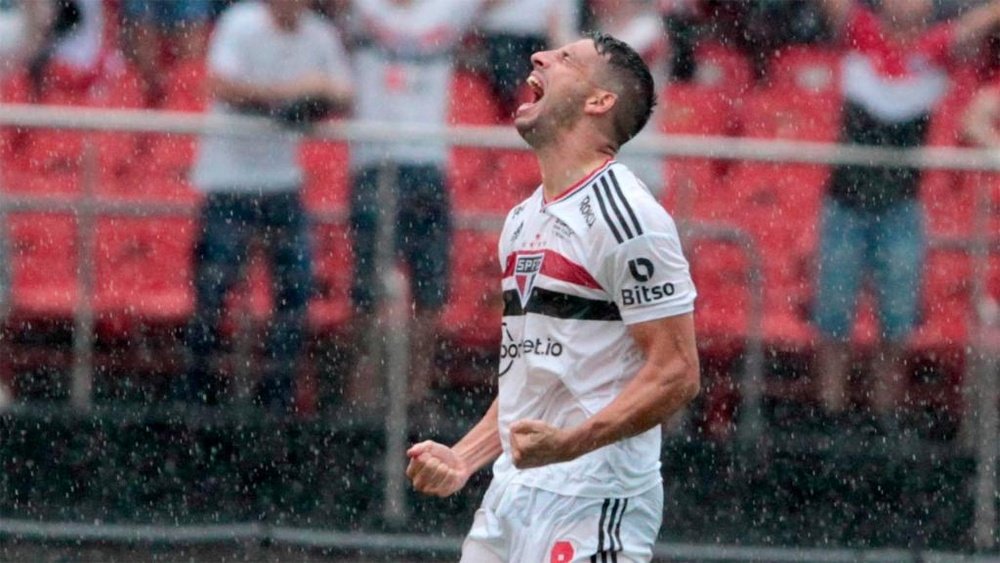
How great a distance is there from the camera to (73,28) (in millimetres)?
9336

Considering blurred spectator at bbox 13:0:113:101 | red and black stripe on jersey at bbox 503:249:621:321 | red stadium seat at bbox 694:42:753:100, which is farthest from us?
Result: red stadium seat at bbox 694:42:753:100

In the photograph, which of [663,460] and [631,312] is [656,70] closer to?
[663,460]

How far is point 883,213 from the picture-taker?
8.05 meters

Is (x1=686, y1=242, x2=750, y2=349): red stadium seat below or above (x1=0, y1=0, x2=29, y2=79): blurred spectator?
below

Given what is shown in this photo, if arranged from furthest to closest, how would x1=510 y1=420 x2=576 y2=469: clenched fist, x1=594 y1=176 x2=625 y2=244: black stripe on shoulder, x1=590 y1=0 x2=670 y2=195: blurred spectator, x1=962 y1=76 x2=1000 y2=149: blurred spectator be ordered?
x1=590 y1=0 x2=670 y2=195: blurred spectator
x1=962 y1=76 x2=1000 y2=149: blurred spectator
x1=594 y1=176 x2=625 y2=244: black stripe on shoulder
x1=510 y1=420 x2=576 y2=469: clenched fist

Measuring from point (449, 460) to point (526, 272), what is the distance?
492 mm

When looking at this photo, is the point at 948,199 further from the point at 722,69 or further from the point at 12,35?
the point at 12,35

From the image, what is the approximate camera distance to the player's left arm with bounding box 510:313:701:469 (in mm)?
4441

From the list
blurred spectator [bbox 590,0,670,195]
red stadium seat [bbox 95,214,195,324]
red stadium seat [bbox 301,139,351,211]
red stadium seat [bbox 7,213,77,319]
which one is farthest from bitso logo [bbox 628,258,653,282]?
blurred spectator [bbox 590,0,670,195]

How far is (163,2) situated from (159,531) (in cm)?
291

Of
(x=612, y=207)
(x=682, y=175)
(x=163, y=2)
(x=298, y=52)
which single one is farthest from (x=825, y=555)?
(x=163, y=2)

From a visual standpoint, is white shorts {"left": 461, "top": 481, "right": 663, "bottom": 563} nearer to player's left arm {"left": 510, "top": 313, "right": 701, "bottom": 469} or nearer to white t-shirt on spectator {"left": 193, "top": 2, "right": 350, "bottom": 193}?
player's left arm {"left": 510, "top": 313, "right": 701, "bottom": 469}

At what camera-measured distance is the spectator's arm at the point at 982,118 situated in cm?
859

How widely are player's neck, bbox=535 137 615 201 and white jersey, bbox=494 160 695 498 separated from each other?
3 centimetres
